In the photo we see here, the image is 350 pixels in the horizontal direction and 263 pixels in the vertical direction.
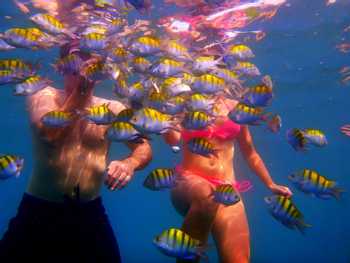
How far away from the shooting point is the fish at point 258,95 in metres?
5.41

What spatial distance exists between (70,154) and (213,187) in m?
2.43

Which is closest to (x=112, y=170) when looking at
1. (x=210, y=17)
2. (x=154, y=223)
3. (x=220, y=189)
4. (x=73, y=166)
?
(x=73, y=166)

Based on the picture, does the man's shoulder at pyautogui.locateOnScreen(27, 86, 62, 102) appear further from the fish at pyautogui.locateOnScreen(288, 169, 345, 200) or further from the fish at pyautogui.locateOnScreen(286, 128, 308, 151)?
the fish at pyautogui.locateOnScreen(288, 169, 345, 200)

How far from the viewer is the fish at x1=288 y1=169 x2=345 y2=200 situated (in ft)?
16.0

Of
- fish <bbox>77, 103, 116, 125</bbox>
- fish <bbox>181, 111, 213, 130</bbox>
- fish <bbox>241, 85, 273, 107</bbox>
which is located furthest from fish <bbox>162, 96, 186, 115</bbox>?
fish <bbox>241, 85, 273, 107</bbox>

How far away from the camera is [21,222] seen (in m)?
5.36

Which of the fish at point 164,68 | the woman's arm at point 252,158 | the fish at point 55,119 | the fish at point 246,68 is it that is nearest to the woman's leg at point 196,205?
the woman's arm at point 252,158

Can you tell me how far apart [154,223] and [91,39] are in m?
177

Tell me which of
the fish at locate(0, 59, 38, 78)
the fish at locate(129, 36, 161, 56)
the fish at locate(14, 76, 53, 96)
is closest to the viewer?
the fish at locate(0, 59, 38, 78)

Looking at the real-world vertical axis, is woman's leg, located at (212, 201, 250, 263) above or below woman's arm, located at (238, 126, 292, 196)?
below

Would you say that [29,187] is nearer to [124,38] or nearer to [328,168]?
[124,38]

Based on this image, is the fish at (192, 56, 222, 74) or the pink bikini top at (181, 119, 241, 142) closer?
the pink bikini top at (181, 119, 241, 142)

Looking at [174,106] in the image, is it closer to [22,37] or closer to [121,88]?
[121,88]

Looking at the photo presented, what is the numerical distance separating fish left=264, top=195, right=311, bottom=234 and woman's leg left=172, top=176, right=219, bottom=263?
3.07ft
